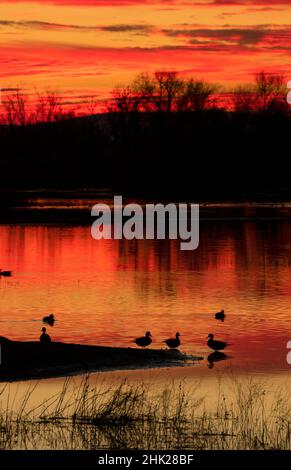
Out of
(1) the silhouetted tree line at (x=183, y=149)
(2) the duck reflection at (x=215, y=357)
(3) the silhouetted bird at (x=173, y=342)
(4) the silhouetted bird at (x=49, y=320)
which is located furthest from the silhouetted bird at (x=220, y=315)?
(1) the silhouetted tree line at (x=183, y=149)

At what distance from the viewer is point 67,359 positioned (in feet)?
63.8

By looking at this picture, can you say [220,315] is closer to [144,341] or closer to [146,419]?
[144,341]

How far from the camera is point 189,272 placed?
119 ft

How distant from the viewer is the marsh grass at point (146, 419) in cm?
1441

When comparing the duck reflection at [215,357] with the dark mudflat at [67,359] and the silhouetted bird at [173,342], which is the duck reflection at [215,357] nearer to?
the dark mudflat at [67,359]

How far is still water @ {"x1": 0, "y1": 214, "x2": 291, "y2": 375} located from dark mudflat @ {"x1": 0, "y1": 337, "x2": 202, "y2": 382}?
0.83m

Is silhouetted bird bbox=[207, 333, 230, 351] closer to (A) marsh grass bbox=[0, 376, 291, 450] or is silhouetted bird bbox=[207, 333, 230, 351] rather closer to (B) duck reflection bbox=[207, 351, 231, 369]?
(B) duck reflection bbox=[207, 351, 231, 369]

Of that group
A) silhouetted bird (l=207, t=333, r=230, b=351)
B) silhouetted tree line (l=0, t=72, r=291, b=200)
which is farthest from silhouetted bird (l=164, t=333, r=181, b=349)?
silhouetted tree line (l=0, t=72, r=291, b=200)

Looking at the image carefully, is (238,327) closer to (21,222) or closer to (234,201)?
(21,222)

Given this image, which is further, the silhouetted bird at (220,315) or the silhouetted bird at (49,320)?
the silhouetted bird at (220,315)

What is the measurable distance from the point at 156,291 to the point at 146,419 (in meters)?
15.8

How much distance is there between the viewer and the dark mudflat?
18672mm

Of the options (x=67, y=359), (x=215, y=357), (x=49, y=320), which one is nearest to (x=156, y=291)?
(x=49, y=320)

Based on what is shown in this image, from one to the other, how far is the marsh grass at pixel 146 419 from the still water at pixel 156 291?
2253mm
